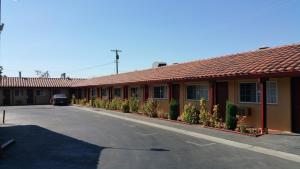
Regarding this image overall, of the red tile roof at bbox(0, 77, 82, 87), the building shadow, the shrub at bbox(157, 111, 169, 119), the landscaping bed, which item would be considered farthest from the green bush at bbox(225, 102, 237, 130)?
the red tile roof at bbox(0, 77, 82, 87)

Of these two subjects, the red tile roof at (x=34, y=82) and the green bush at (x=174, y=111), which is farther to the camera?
the red tile roof at (x=34, y=82)

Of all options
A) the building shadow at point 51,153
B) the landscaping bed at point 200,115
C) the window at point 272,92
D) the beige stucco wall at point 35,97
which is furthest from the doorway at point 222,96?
the beige stucco wall at point 35,97

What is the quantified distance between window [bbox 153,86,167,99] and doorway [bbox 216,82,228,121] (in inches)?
273

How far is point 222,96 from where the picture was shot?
19969mm

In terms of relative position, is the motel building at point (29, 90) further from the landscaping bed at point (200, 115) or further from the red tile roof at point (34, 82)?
the landscaping bed at point (200, 115)

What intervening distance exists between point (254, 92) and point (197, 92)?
17.1ft

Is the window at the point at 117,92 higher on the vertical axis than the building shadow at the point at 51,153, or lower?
higher

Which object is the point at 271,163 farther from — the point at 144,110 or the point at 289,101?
the point at 144,110

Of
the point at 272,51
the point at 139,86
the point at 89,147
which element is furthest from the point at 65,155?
the point at 139,86

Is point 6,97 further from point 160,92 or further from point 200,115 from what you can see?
point 200,115

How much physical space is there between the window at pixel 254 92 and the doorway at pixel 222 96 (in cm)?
122

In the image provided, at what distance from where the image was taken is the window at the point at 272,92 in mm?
16547

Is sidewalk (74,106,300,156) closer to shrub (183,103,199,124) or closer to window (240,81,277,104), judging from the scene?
window (240,81,277,104)

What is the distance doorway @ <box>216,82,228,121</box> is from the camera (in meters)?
19.7
